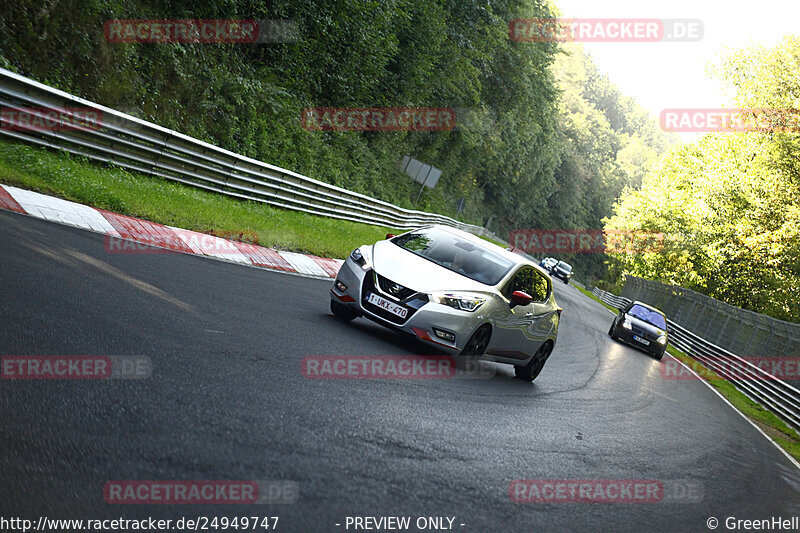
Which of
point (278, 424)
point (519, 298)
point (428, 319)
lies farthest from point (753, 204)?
point (278, 424)

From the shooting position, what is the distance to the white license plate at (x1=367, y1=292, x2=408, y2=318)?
9.36 meters

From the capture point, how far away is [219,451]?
4.47 m

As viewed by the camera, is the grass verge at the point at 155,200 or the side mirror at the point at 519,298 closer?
the side mirror at the point at 519,298

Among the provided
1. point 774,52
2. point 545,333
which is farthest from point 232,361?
point 774,52

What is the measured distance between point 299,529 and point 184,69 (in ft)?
62.7

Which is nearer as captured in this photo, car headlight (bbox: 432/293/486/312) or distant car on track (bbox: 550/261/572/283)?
car headlight (bbox: 432/293/486/312)

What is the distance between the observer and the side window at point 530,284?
10.6 meters

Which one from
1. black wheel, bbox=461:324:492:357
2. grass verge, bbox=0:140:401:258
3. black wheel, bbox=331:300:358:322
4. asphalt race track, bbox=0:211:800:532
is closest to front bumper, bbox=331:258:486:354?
black wheel, bbox=461:324:492:357

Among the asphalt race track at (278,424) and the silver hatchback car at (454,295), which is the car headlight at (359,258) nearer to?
the silver hatchback car at (454,295)

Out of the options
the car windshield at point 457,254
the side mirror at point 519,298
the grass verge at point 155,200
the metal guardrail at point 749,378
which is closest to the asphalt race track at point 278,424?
the side mirror at point 519,298

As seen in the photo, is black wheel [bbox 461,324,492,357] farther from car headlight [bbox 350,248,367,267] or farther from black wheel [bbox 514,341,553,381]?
car headlight [bbox 350,248,367,267]

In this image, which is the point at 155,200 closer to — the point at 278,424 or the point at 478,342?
the point at 478,342

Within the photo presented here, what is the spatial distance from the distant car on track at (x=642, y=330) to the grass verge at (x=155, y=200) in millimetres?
10082

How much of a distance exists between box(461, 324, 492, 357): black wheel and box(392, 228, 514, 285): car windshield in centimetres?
65
